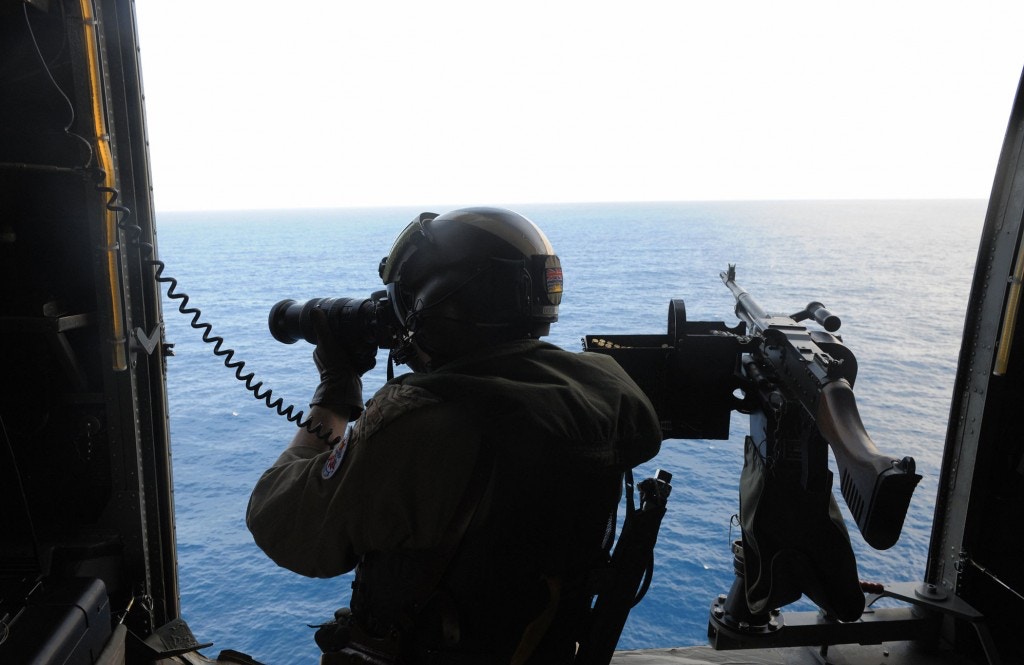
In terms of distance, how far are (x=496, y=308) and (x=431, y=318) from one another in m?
0.15

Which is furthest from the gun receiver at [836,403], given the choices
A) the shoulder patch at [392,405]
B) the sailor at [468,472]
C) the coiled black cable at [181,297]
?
the coiled black cable at [181,297]

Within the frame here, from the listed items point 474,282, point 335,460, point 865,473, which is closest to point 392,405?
point 335,460

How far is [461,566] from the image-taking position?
1.37 metres

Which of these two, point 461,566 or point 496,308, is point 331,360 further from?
point 461,566

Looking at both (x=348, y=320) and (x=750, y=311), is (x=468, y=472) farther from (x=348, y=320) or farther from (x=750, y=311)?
(x=750, y=311)

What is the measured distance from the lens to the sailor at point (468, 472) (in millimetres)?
1293

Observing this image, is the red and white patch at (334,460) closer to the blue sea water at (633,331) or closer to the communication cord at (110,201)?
the communication cord at (110,201)

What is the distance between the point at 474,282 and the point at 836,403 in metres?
1.41

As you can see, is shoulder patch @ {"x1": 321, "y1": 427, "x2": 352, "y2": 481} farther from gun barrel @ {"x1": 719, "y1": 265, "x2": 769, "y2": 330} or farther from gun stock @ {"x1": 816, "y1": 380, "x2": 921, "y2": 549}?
gun barrel @ {"x1": 719, "y1": 265, "x2": 769, "y2": 330}

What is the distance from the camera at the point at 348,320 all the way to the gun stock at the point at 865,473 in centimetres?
139

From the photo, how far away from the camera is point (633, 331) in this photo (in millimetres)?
20484

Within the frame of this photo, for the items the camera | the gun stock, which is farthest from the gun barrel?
the camera

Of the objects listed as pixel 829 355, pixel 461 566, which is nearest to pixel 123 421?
pixel 461 566

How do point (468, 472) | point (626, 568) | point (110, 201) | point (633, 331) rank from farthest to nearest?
1. point (633, 331)
2. point (110, 201)
3. point (626, 568)
4. point (468, 472)
